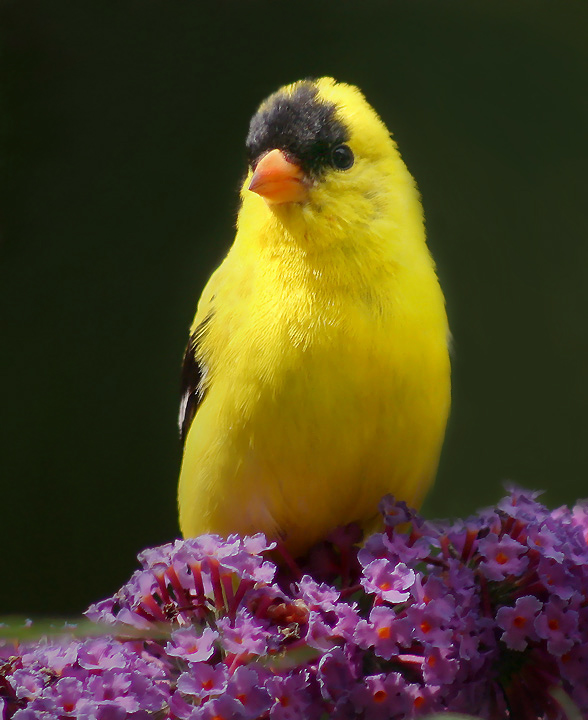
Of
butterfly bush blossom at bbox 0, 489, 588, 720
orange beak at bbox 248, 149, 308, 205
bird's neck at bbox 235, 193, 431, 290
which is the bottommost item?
butterfly bush blossom at bbox 0, 489, 588, 720

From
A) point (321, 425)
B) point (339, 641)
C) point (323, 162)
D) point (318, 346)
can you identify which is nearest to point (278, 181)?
point (323, 162)

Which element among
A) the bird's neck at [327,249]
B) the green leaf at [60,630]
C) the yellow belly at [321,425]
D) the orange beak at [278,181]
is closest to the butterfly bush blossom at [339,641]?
the green leaf at [60,630]

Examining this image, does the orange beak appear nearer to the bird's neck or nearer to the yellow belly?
the bird's neck

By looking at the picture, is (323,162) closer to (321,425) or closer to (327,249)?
(327,249)

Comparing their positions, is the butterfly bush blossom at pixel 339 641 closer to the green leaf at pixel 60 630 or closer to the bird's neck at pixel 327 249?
the green leaf at pixel 60 630

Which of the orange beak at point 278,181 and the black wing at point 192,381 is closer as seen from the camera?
the orange beak at point 278,181

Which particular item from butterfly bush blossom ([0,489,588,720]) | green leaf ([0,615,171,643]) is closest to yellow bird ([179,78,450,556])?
butterfly bush blossom ([0,489,588,720])
